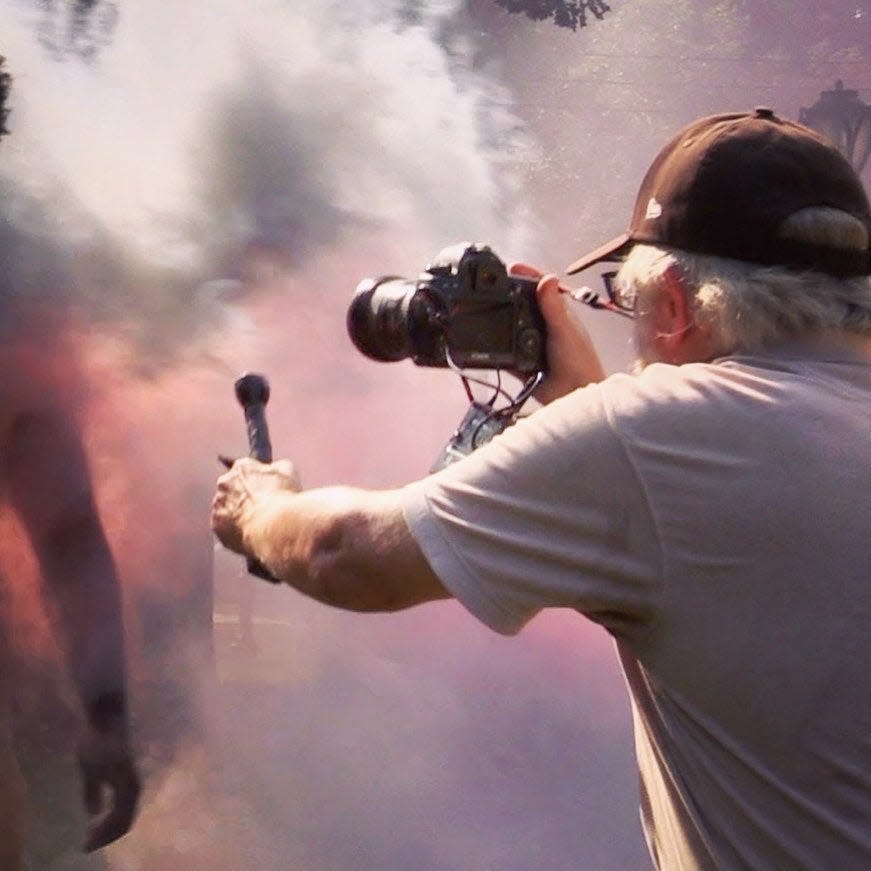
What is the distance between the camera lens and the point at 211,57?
2502 mm

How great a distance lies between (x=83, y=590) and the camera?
2.34 metres

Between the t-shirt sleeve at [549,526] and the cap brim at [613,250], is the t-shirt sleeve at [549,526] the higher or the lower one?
the lower one

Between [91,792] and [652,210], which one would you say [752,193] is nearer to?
[652,210]

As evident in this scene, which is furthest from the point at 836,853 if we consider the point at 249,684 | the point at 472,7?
the point at 472,7

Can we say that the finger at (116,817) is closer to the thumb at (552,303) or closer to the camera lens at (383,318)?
the camera lens at (383,318)

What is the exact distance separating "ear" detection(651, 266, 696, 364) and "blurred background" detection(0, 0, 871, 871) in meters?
1.36

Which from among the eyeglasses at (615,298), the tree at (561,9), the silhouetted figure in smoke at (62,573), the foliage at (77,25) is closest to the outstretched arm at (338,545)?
the eyeglasses at (615,298)

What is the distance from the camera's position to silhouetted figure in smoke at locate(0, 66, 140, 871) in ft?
7.39

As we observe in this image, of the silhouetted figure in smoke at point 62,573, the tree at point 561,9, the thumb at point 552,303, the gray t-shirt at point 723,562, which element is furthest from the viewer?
the tree at point 561,9

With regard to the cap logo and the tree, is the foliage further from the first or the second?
the cap logo

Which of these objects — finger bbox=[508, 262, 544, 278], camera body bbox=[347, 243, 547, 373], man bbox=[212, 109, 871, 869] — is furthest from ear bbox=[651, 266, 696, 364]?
finger bbox=[508, 262, 544, 278]

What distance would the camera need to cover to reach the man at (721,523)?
110cm

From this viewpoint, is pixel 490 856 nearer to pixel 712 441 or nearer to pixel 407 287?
pixel 407 287

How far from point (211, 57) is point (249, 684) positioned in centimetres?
131
